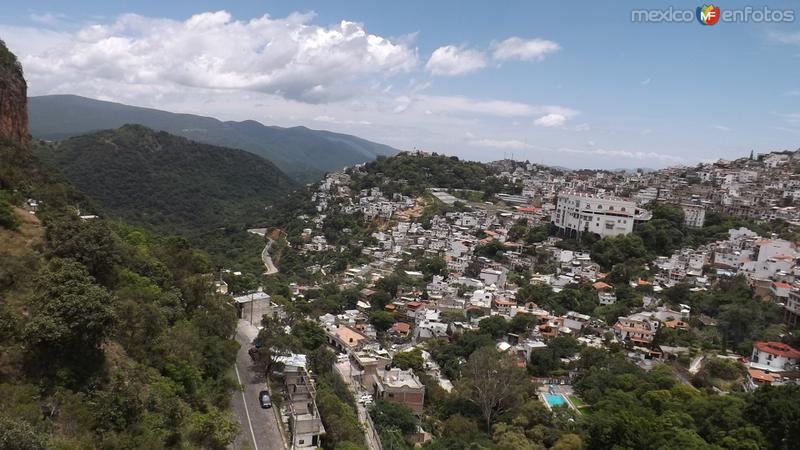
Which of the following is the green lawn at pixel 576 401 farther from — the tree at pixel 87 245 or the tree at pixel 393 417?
the tree at pixel 87 245

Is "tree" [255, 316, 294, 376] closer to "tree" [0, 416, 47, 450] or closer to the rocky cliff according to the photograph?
"tree" [0, 416, 47, 450]

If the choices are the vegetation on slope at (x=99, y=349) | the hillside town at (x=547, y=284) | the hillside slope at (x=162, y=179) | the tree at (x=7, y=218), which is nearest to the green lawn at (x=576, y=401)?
the hillside town at (x=547, y=284)

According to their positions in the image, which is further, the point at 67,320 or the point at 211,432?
the point at 211,432

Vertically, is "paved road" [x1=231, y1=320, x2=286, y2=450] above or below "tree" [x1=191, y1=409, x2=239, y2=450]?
below

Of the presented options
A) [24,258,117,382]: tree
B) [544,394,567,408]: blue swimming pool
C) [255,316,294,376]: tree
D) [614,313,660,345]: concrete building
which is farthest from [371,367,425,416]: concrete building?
[614,313,660,345]: concrete building

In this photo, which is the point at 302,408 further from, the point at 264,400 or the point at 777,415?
the point at 777,415

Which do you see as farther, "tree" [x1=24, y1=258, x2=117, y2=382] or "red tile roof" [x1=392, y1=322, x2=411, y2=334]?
"red tile roof" [x1=392, y1=322, x2=411, y2=334]

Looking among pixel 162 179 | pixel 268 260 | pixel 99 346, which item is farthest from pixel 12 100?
pixel 162 179
